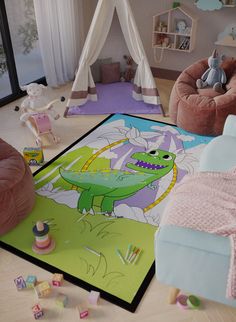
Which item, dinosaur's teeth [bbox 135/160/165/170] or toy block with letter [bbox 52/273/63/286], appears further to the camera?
dinosaur's teeth [bbox 135/160/165/170]

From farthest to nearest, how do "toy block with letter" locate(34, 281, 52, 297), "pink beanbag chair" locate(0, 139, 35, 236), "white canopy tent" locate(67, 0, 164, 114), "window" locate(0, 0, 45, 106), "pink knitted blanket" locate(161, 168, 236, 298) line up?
"window" locate(0, 0, 45, 106) → "white canopy tent" locate(67, 0, 164, 114) → "pink beanbag chair" locate(0, 139, 35, 236) → "toy block with letter" locate(34, 281, 52, 297) → "pink knitted blanket" locate(161, 168, 236, 298)

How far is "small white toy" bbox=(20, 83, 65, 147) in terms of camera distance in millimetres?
3543

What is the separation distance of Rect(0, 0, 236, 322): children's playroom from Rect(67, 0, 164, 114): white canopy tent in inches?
0.7

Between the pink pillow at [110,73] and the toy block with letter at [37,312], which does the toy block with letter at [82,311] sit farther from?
the pink pillow at [110,73]

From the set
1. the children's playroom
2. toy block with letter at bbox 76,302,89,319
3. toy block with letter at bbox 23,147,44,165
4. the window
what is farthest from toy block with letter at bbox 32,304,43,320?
the window

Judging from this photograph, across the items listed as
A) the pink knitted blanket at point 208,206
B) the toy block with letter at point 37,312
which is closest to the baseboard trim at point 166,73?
the pink knitted blanket at point 208,206

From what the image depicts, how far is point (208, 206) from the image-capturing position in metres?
1.98

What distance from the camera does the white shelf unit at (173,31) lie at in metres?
4.50

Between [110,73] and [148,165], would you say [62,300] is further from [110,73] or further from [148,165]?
[110,73]

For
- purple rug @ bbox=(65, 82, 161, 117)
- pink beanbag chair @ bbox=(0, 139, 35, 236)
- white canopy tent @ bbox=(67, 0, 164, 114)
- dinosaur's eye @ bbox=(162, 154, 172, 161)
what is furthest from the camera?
purple rug @ bbox=(65, 82, 161, 117)

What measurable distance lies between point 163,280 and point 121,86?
334 cm

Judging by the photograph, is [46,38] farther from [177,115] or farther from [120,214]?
[120,214]

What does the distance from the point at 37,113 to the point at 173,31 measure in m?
2.32

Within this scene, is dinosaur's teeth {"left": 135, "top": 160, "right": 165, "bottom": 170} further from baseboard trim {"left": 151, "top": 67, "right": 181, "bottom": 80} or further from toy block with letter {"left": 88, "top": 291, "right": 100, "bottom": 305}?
baseboard trim {"left": 151, "top": 67, "right": 181, "bottom": 80}
